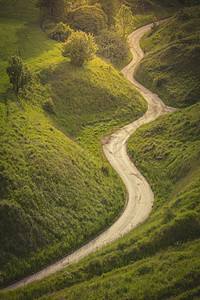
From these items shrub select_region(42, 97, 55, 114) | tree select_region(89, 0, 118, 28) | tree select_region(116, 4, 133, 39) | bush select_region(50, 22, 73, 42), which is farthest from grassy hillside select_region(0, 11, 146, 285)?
tree select_region(89, 0, 118, 28)

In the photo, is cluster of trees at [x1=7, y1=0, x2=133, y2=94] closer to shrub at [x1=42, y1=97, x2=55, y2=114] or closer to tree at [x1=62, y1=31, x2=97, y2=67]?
tree at [x1=62, y1=31, x2=97, y2=67]

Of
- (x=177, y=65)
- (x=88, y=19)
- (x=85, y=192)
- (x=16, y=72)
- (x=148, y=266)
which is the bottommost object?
(x=85, y=192)

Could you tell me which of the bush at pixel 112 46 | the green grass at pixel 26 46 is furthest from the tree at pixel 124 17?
the green grass at pixel 26 46

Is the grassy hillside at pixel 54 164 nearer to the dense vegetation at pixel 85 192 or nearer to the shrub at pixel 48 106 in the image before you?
the dense vegetation at pixel 85 192

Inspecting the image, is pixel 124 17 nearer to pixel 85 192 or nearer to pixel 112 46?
pixel 112 46

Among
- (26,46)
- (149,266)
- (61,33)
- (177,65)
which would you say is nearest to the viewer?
(149,266)

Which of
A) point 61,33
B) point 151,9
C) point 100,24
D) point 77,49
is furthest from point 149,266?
point 151,9
